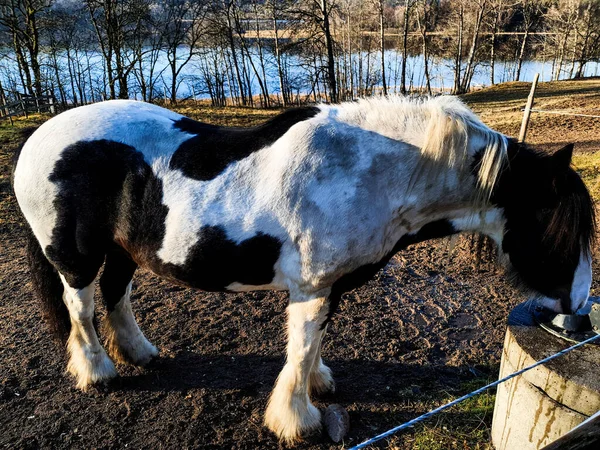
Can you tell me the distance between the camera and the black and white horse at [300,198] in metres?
2.08

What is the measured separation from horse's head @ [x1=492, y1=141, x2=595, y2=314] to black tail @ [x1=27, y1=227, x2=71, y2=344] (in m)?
2.78

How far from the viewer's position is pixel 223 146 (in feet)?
7.48

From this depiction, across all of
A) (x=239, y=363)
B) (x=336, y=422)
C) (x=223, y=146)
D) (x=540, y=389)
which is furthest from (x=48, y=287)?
(x=540, y=389)

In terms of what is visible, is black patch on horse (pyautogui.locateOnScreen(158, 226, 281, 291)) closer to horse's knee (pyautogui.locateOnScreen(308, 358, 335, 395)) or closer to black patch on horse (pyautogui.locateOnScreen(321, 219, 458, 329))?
black patch on horse (pyautogui.locateOnScreen(321, 219, 458, 329))

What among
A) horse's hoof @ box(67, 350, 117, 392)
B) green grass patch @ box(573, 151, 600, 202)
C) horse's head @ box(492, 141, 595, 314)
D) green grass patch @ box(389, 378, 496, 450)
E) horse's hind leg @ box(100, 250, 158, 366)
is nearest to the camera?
horse's head @ box(492, 141, 595, 314)

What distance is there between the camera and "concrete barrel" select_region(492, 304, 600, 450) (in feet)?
6.18

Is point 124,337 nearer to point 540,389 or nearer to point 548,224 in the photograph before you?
point 540,389

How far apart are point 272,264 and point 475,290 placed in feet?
9.12

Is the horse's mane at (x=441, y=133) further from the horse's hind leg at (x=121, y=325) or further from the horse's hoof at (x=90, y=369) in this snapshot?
the horse's hoof at (x=90, y=369)

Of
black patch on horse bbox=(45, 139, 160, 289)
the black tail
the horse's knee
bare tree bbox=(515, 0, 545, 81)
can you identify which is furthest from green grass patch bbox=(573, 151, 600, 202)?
bare tree bbox=(515, 0, 545, 81)

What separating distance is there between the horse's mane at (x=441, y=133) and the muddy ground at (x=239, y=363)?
0.68 m

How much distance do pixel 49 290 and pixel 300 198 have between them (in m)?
1.96

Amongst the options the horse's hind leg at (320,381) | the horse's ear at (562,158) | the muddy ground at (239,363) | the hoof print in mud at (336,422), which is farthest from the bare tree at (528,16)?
the hoof print in mud at (336,422)

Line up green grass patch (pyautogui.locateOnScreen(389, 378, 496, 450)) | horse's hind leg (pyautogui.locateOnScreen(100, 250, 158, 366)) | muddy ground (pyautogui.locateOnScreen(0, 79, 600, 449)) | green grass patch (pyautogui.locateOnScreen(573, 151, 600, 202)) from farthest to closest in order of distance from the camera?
green grass patch (pyautogui.locateOnScreen(573, 151, 600, 202))
horse's hind leg (pyautogui.locateOnScreen(100, 250, 158, 366))
muddy ground (pyautogui.locateOnScreen(0, 79, 600, 449))
green grass patch (pyautogui.locateOnScreen(389, 378, 496, 450))
